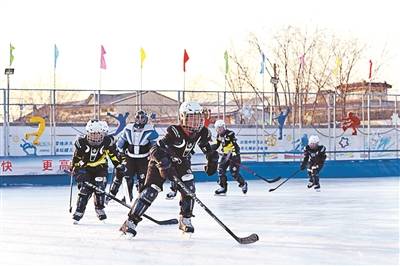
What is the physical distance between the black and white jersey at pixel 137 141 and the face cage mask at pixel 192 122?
2.90m

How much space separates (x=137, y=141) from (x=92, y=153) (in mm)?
1891

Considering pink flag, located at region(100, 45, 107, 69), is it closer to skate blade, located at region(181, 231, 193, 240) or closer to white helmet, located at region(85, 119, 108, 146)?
white helmet, located at region(85, 119, 108, 146)

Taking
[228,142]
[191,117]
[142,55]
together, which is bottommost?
[228,142]

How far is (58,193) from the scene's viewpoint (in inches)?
426

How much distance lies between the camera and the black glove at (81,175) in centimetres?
638

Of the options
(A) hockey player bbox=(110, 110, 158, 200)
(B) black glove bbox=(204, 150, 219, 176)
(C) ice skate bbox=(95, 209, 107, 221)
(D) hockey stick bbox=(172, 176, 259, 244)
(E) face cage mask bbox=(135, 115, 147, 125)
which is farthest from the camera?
(E) face cage mask bbox=(135, 115, 147, 125)

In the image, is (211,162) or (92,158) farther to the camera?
(92,158)

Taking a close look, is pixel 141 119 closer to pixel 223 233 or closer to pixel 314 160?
pixel 223 233

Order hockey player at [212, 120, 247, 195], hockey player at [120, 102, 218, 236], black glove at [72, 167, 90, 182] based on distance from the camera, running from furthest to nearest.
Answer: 1. hockey player at [212, 120, 247, 195]
2. black glove at [72, 167, 90, 182]
3. hockey player at [120, 102, 218, 236]

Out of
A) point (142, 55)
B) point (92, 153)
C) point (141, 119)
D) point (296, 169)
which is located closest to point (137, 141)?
point (141, 119)

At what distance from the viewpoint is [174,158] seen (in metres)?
5.40

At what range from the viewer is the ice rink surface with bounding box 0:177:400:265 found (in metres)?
4.49

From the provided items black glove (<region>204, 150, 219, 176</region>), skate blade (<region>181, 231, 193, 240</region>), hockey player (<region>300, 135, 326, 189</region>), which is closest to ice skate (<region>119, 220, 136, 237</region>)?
skate blade (<region>181, 231, 193, 240</region>)

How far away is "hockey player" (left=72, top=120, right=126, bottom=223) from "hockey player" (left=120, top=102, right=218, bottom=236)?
3.57 feet
